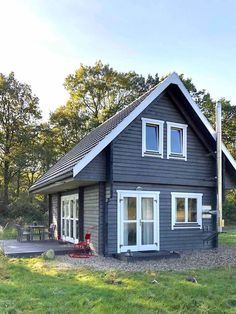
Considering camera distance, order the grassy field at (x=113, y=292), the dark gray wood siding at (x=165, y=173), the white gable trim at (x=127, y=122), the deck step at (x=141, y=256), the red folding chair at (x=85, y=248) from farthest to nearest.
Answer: the red folding chair at (x=85, y=248) → the dark gray wood siding at (x=165, y=173) → the white gable trim at (x=127, y=122) → the deck step at (x=141, y=256) → the grassy field at (x=113, y=292)

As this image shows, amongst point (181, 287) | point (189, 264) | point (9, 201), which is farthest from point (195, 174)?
point (9, 201)

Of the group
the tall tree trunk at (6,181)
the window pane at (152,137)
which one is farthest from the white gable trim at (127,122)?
the tall tree trunk at (6,181)

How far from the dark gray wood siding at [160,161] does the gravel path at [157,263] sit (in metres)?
2.71

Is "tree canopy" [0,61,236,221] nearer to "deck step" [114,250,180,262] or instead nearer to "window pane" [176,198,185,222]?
"window pane" [176,198,185,222]

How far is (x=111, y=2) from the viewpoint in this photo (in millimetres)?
12273

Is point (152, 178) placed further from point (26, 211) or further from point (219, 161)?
point (26, 211)

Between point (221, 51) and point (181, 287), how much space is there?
10.2 m

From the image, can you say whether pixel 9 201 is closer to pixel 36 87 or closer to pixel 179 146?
pixel 36 87

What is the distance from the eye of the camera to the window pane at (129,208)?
12.8 meters

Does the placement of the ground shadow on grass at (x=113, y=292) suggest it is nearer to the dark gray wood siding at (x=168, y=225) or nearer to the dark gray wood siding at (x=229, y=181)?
the dark gray wood siding at (x=168, y=225)

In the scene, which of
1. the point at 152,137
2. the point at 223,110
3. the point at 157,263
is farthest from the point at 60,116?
the point at 157,263

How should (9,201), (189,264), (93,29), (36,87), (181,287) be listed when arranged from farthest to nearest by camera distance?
(36,87), (9,201), (93,29), (189,264), (181,287)

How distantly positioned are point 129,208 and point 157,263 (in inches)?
98.1

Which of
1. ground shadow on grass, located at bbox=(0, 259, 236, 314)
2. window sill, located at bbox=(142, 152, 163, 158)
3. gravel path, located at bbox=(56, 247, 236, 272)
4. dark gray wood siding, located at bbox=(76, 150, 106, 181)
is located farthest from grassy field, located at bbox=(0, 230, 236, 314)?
window sill, located at bbox=(142, 152, 163, 158)
